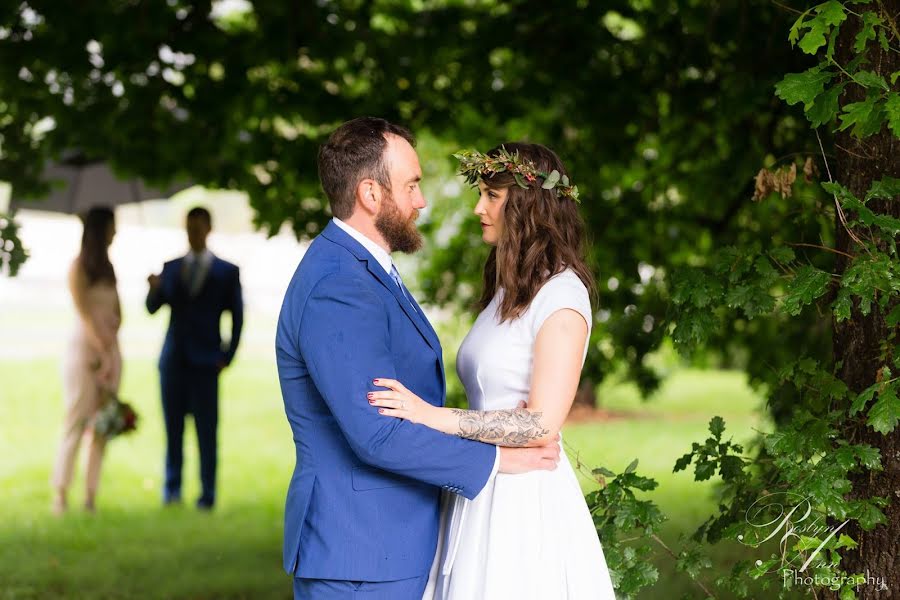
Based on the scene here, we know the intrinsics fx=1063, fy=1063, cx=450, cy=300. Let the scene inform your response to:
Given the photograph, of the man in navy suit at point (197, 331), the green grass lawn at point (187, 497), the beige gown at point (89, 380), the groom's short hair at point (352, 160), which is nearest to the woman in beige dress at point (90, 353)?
the beige gown at point (89, 380)

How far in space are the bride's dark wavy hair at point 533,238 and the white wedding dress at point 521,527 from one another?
45mm

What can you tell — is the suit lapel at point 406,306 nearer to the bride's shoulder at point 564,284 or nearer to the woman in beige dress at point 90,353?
the bride's shoulder at point 564,284

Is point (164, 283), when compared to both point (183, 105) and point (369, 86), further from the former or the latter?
point (369, 86)

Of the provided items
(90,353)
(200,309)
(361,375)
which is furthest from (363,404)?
(90,353)

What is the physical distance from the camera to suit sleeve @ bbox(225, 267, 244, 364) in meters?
8.20

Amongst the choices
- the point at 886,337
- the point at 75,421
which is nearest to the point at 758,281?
the point at 886,337

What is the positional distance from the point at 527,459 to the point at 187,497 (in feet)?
25.4

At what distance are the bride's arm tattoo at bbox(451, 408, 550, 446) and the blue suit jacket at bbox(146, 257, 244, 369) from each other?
17.8 ft

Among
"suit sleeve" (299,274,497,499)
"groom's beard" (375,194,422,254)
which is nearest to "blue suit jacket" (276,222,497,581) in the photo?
"suit sleeve" (299,274,497,499)

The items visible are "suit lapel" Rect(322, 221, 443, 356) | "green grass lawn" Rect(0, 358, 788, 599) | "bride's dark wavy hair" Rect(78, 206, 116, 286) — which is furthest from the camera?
"bride's dark wavy hair" Rect(78, 206, 116, 286)

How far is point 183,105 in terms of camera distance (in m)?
7.00

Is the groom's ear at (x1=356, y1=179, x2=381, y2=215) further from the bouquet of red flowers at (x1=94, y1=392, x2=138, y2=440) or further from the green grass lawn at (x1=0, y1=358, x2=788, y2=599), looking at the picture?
the bouquet of red flowers at (x1=94, y1=392, x2=138, y2=440)

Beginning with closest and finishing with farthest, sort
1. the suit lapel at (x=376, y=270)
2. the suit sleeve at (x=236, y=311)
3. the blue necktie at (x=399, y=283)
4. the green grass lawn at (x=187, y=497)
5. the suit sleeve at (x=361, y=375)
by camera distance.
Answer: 1. the suit sleeve at (x=361, y=375)
2. the suit lapel at (x=376, y=270)
3. the blue necktie at (x=399, y=283)
4. the green grass lawn at (x=187, y=497)
5. the suit sleeve at (x=236, y=311)

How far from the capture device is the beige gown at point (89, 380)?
869 cm
